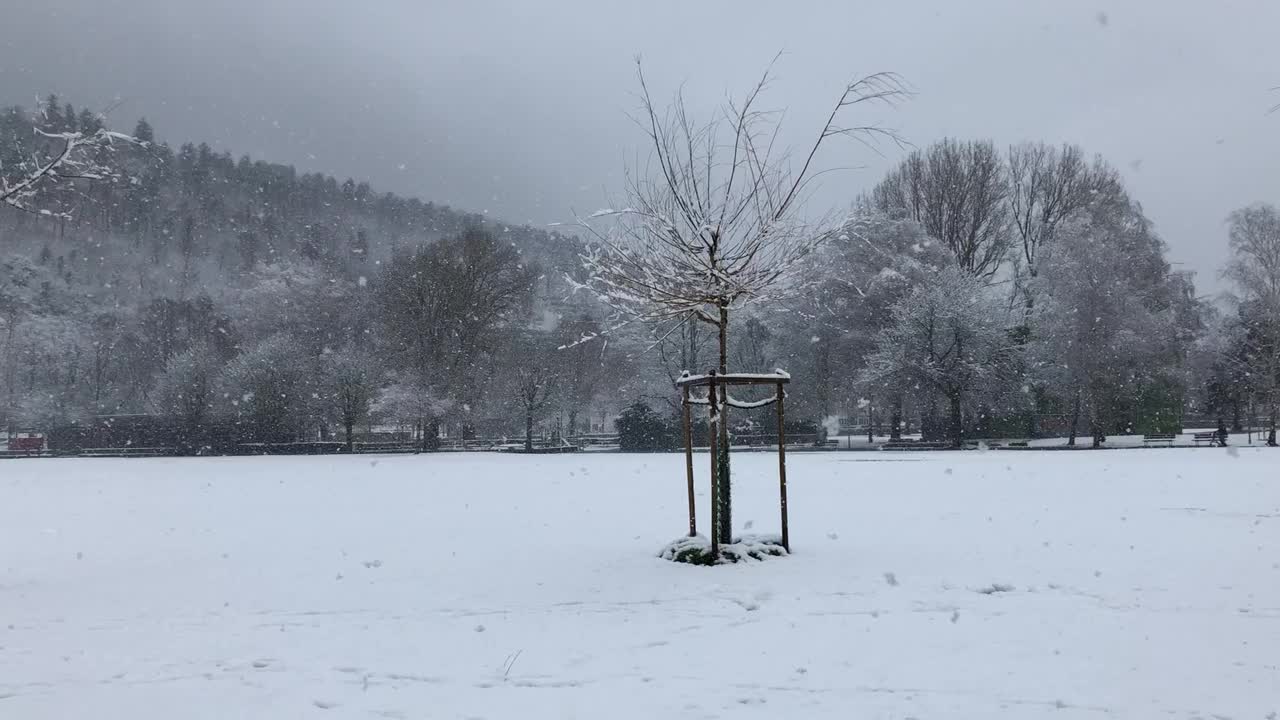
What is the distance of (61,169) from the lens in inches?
339

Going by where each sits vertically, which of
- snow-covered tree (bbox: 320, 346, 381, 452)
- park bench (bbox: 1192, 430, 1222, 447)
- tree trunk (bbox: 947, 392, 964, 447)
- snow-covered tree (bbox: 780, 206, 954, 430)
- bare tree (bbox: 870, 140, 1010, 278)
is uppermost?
bare tree (bbox: 870, 140, 1010, 278)

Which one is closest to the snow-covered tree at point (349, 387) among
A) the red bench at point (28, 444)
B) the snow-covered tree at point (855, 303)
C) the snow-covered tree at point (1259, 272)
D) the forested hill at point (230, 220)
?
the red bench at point (28, 444)

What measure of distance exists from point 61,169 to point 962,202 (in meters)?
44.5

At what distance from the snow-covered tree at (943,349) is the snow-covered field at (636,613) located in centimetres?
2336

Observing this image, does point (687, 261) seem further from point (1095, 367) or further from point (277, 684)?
point (1095, 367)

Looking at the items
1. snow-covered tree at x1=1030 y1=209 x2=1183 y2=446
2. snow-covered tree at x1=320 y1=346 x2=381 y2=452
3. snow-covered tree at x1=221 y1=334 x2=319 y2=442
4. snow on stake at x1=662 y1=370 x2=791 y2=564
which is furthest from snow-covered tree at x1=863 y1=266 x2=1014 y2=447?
snow on stake at x1=662 y1=370 x2=791 y2=564

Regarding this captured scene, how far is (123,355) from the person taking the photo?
68250 millimetres

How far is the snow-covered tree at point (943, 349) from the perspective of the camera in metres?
37.6

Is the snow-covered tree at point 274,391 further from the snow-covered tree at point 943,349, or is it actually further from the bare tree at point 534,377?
the snow-covered tree at point 943,349

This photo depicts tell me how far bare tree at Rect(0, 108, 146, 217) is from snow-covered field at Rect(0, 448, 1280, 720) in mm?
4047

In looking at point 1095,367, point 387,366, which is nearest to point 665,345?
point 387,366

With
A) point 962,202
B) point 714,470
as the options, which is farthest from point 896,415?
point 714,470

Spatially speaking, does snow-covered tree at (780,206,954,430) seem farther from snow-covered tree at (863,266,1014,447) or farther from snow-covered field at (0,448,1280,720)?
snow-covered field at (0,448,1280,720)

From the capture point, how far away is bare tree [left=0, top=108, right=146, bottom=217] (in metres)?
8.01
